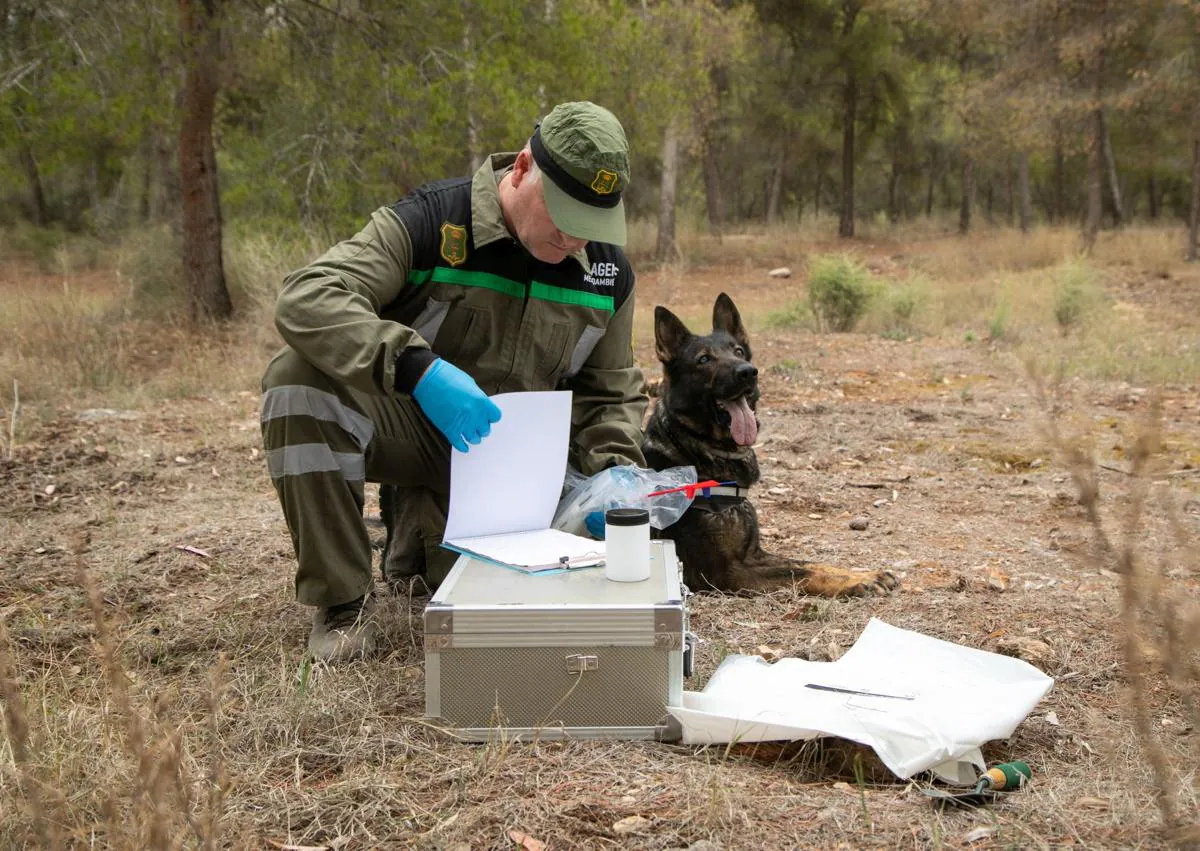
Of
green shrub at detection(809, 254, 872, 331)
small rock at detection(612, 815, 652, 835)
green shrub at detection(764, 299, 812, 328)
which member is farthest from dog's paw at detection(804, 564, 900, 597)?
green shrub at detection(764, 299, 812, 328)

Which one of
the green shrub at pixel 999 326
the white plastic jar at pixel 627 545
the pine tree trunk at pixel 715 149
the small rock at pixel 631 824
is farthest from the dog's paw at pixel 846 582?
the pine tree trunk at pixel 715 149

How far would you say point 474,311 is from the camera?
297 cm

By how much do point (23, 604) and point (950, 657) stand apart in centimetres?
263

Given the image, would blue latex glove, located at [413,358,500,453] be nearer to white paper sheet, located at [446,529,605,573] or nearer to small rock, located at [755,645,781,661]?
white paper sheet, located at [446,529,605,573]

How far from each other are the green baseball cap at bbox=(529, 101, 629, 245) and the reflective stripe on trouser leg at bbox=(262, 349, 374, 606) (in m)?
0.79

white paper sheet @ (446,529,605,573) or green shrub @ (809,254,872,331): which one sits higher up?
green shrub @ (809,254,872,331)

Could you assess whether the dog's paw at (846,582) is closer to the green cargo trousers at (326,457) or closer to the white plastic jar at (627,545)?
the white plastic jar at (627,545)

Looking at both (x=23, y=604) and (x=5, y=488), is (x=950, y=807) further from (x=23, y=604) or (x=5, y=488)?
(x=5, y=488)

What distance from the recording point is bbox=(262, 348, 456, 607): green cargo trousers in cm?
268

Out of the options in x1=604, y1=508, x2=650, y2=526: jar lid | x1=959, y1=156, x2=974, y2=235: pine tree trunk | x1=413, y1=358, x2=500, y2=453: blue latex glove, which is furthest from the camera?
x1=959, y1=156, x2=974, y2=235: pine tree trunk

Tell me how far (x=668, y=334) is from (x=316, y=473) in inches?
55.6

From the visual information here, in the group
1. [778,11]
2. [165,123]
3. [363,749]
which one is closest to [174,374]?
[165,123]

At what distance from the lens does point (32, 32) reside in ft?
27.0

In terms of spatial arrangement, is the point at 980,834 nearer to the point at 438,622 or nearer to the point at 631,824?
the point at 631,824
